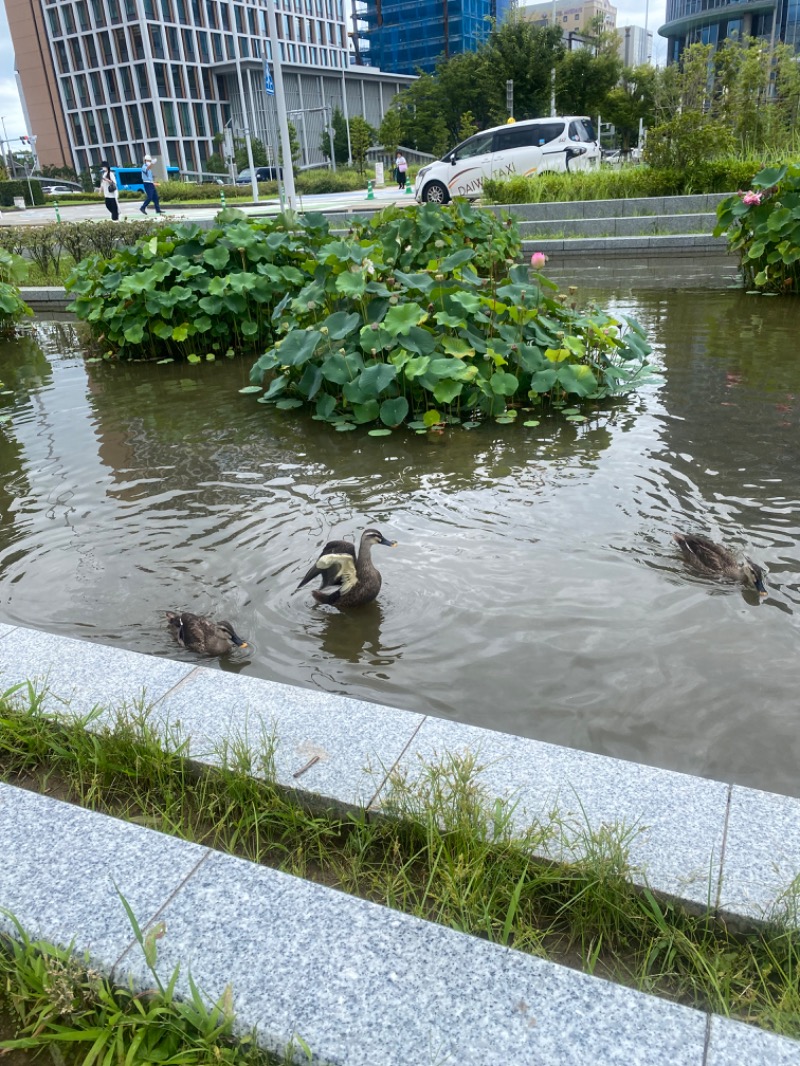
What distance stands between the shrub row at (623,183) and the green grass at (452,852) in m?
16.6

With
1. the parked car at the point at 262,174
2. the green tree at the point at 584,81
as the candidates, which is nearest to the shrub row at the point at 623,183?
the green tree at the point at 584,81

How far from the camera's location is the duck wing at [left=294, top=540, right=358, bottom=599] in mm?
4082

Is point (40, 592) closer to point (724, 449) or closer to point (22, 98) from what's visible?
point (724, 449)

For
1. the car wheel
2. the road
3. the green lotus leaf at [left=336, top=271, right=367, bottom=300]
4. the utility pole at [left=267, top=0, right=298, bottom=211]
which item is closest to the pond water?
the green lotus leaf at [left=336, top=271, right=367, bottom=300]

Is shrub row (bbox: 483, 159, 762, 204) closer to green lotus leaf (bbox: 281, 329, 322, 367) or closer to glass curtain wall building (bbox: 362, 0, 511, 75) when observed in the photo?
green lotus leaf (bbox: 281, 329, 322, 367)

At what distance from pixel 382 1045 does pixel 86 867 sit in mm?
1030

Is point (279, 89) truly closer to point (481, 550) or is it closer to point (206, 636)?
point (481, 550)

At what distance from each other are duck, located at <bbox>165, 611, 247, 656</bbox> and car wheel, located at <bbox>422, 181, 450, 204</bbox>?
1925 cm

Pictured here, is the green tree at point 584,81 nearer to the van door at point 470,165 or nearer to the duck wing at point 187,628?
the van door at point 470,165

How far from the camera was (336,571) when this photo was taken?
4.11 m

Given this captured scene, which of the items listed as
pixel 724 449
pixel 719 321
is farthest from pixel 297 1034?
pixel 719 321

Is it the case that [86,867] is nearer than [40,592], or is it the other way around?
[86,867]

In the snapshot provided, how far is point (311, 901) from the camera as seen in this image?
7.15 ft

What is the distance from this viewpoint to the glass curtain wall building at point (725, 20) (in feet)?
200
